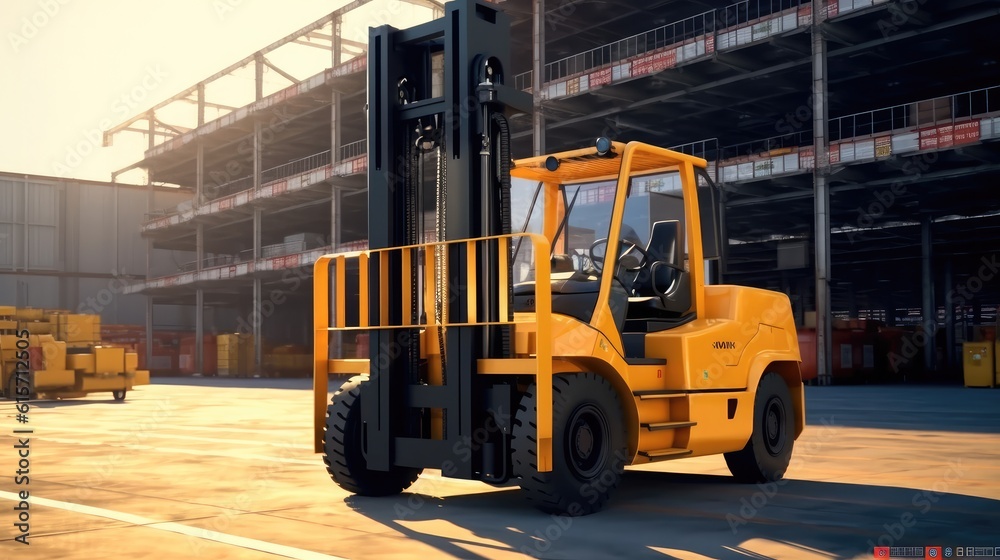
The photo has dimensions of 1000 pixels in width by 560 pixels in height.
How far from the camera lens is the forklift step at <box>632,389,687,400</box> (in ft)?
22.3

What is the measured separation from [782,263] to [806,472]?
3028 centimetres

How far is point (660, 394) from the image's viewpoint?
6953 mm

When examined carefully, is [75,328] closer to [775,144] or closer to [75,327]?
[75,327]

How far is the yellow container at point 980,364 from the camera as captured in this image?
2748 cm

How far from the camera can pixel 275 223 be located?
57.2 meters

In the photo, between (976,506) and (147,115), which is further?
(147,115)

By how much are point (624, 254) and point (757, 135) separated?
35097mm

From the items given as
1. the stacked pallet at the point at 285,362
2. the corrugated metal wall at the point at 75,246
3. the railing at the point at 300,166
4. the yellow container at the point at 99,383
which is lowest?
the stacked pallet at the point at 285,362

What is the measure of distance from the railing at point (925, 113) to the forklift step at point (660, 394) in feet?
71.2

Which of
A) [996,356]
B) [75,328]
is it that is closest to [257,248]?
[75,328]

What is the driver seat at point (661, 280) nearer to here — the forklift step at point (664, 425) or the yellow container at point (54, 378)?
the forklift step at point (664, 425)

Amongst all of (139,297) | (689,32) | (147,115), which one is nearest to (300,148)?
(147,115)

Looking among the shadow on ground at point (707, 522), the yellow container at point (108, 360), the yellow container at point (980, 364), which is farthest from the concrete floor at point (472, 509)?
the yellow container at point (980, 364)

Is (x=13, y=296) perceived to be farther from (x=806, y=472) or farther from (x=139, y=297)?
(x=806, y=472)
